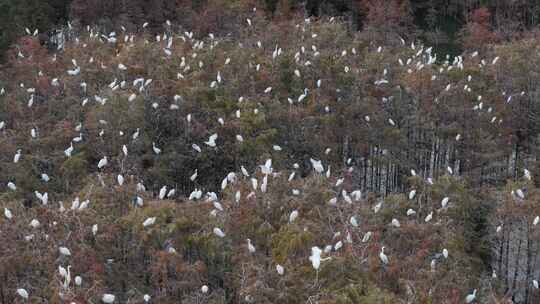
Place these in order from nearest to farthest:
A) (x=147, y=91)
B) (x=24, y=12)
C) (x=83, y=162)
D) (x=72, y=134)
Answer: (x=83, y=162), (x=72, y=134), (x=147, y=91), (x=24, y=12)

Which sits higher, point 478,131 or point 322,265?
point 322,265

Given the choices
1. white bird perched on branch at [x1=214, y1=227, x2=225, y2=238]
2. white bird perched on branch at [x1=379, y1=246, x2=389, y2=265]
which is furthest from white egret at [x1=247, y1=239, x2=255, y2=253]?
white bird perched on branch at [x1=379, y1=246, x2=389, y2=265]

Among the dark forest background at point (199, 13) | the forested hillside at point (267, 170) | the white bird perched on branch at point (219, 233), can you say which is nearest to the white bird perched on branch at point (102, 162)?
the forested hillside at point (267, 170)

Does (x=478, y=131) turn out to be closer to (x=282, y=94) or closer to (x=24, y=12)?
(x=282, y=94)

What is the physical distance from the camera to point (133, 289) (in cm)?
866

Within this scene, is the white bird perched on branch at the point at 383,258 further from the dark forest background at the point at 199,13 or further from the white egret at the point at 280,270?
the dark forest background at the point at 199,13

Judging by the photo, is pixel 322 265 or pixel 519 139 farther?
pixel 519 139

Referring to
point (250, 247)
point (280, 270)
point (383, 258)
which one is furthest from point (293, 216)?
point (383, 258)

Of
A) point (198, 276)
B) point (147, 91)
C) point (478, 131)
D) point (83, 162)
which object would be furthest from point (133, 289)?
point (478, 131)

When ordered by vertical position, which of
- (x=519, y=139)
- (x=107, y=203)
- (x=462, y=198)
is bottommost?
(x=519, y=139)

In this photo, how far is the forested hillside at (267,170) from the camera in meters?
8.80

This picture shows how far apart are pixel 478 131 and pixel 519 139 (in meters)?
2.08

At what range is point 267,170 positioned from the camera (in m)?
11.1

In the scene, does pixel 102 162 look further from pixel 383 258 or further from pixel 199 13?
pixel 199 13
